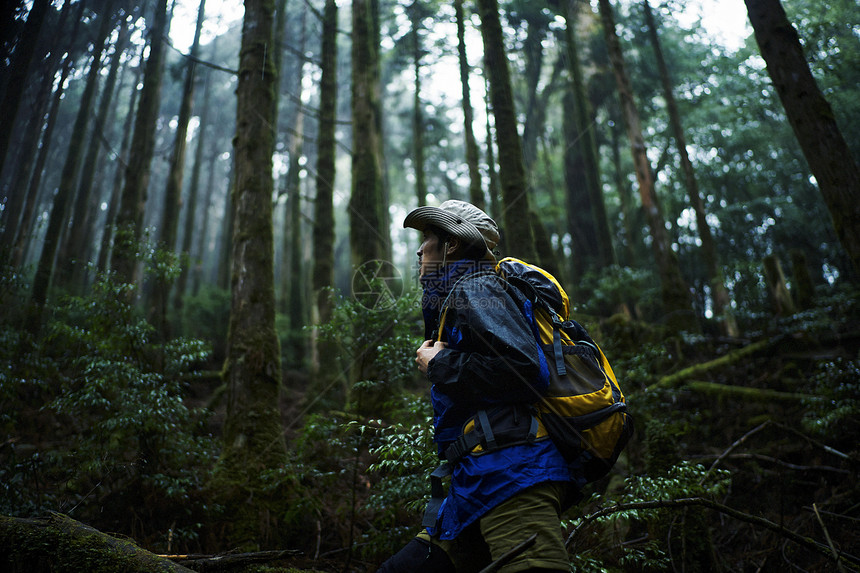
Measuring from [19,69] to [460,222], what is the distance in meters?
4.78

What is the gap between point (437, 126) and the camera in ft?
80.9

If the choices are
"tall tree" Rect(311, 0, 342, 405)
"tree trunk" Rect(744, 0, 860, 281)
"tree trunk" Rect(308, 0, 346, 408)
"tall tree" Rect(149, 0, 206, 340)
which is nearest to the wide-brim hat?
"tree trunk" Rect(744, 0, 860, 281)

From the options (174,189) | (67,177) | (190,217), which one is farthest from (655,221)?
(190,217)

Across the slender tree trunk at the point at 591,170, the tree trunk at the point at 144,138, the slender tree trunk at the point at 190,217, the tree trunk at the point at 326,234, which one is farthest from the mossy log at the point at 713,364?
the tree trunk at the point at 144,138

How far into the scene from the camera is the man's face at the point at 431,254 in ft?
7.69

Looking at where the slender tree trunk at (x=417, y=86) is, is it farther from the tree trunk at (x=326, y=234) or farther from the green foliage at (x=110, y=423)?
the green foliage at (x=110, y=423)

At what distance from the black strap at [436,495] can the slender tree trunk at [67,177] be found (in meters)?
6.23

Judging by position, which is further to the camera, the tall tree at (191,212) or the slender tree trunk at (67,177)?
the tall tree at (191,212)

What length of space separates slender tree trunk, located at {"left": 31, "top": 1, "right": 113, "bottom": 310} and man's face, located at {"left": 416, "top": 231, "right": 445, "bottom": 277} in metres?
6.08

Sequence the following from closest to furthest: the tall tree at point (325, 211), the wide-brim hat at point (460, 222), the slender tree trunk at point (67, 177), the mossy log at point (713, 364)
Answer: the wide-brim hat at point (460, 222) → the slender tree trunk at point (67, 177) → the mossy log at point (713, 364) → the tall tree at point (325, 211)

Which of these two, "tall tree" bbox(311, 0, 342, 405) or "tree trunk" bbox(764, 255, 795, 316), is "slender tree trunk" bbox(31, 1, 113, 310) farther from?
"tree trunk" bbox(764, 255, 795, 316)

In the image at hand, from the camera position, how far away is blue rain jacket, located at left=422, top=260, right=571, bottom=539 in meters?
1.83

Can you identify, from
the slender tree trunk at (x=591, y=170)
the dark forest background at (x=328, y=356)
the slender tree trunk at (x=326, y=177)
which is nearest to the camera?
the dark forest background at (x=328, y=356)

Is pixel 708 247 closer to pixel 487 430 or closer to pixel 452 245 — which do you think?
pixel 452 245
